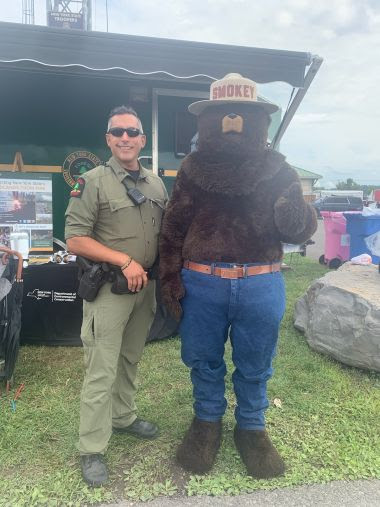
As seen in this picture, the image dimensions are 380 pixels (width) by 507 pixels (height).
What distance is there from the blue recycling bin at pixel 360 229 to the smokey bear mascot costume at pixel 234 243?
5.94 m

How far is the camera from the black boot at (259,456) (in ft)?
7.68

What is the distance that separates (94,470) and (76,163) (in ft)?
11.1

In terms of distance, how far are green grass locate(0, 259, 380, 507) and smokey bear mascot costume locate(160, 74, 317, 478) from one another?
0.17 meters

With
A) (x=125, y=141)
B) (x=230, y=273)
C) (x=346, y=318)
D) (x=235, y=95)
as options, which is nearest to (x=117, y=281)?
(x=230, y=273)

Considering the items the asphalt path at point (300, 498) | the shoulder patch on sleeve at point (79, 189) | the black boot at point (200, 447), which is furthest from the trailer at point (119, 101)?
the asphalt path at point (300, 498)

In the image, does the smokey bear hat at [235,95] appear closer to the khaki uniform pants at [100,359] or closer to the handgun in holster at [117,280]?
the handgun in holster at [117,280]

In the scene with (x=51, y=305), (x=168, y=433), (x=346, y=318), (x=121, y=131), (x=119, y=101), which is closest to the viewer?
(x=121, y=131)

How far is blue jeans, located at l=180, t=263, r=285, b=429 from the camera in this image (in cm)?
221

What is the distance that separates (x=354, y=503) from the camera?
7.14 feet

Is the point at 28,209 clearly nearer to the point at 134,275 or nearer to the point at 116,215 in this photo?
the point at 116,215

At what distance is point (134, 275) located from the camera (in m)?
2.22

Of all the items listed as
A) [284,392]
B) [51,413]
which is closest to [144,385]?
[51,413]

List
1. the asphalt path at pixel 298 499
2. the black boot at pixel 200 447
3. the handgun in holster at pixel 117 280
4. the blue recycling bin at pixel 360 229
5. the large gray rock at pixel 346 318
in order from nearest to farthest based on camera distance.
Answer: the asphalt path at pixel 298 499 < the handgun in holster at pixel 117 280 < the black boot at pixel 200 447 < the large gray rock at pixel 346 318 < the blue recycling bin at pixel 360 229

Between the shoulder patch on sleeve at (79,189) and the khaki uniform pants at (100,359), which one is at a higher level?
the shoulder patch on sleeve at (79,189)
